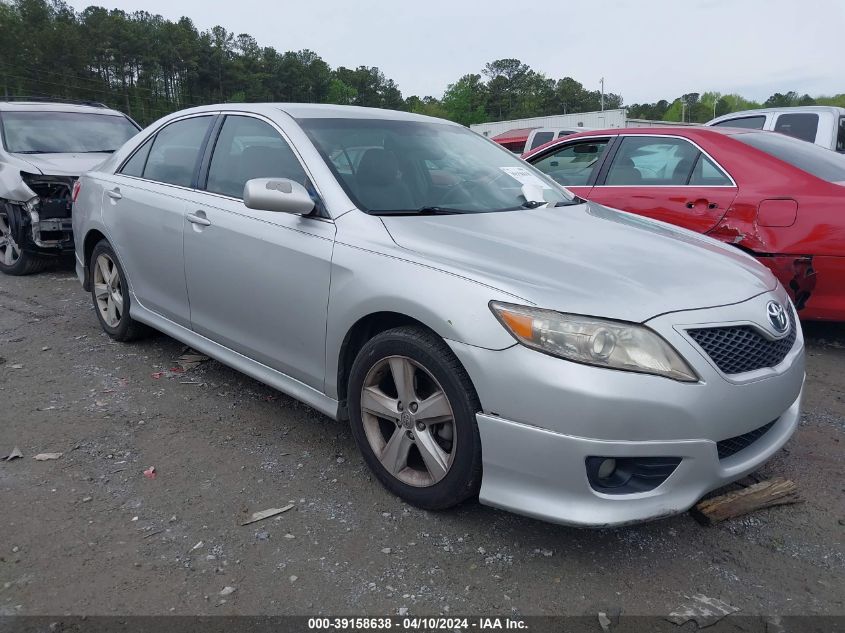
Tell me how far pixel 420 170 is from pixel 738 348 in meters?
1.73

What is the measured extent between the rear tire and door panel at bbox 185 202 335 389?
175 inches

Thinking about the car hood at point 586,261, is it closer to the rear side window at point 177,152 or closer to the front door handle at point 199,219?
the front door handle at point 199,219

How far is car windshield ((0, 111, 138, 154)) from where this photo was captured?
25.0 ft

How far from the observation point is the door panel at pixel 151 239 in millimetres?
3926

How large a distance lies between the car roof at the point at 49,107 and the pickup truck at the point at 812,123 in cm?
775

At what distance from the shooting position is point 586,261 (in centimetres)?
267

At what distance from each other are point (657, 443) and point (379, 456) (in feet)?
3.81

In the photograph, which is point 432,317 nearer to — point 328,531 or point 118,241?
point 328,531

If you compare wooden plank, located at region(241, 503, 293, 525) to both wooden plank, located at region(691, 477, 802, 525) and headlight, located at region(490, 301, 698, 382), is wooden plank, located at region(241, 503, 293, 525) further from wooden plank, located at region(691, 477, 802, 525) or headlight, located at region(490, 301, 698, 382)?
wooden plank, located at region(691, 477, 802, 525)

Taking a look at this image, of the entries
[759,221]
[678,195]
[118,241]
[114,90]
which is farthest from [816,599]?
[114,90]

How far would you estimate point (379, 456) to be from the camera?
2.89 m

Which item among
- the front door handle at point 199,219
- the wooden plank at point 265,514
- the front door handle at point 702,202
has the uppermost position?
the front door handle at point 702,202

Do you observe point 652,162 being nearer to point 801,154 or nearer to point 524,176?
point 801,154

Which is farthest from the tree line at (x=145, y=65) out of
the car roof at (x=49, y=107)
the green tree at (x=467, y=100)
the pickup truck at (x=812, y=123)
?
the pickup truck at (x=812, y=123)
